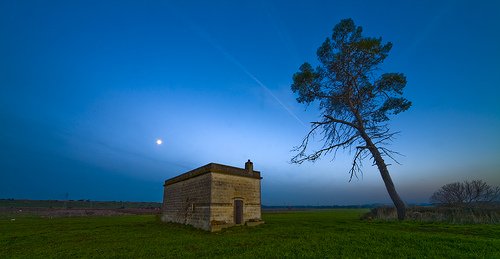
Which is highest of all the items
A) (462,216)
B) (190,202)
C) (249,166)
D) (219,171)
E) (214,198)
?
(249,166)

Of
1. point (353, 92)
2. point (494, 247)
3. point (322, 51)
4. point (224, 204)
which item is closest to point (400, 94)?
point (353, 92)

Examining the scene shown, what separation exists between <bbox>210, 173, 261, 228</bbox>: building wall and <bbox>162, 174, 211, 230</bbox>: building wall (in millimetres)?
531

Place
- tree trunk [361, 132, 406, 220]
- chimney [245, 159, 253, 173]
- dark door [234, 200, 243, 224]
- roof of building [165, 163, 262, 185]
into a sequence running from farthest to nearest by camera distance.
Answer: chimney [245, 159, 253, 173]
dark door [234, 200, 243, 224]
roof of building [165, 163, 262, 185]
tree trunk [361, 132, 406, 220]

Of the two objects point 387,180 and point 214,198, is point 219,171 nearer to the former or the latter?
point 214,198

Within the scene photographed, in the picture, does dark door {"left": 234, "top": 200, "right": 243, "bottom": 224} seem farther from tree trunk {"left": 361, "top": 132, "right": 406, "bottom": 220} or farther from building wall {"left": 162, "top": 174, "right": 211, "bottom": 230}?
tree trunk {"left": 361, "top": 132, "right": 406, "bottom": 220}

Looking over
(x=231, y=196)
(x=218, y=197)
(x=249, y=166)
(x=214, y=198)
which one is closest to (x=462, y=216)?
(x=249, y=166)

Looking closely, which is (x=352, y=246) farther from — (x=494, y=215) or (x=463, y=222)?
(x=494, y=215)

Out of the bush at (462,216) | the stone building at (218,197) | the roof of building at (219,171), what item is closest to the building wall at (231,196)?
the stone building at (218,197)

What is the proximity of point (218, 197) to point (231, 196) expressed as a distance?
4.83ft

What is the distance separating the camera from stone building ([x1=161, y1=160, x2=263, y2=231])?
57.9 feet

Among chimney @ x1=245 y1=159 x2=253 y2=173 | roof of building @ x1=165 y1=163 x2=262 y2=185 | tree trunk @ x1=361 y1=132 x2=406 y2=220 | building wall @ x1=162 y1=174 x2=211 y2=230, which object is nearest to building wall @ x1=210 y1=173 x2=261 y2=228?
roof of building @ x1=165 y1=163 x2=262 y2=185

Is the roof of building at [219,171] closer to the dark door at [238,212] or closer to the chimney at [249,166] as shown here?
the chimney at [249,166]

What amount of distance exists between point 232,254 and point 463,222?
56.6 feet

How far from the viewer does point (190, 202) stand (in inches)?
814
